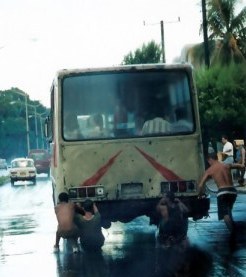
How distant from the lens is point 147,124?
52.1ft

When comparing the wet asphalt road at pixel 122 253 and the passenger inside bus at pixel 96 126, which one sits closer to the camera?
the wet asphalt road at pixel 122 253

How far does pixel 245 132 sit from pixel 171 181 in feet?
98.1

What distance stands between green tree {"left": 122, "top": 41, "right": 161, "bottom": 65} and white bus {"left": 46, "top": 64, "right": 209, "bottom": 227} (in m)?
61.6

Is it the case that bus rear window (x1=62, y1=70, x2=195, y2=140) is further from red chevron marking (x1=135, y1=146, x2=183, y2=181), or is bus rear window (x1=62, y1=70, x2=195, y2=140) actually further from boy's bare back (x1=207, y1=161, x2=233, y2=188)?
boy's bare back (x1=207, y1=161, x2=233, y2=188)

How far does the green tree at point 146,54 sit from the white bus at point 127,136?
61.6 m

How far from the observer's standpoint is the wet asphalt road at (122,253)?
12.3 meters

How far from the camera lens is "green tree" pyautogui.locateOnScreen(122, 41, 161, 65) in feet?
254

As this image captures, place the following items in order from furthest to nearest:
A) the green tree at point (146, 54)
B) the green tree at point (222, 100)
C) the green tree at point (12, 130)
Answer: the green tree at point (12, 130)
the green tree at point (146, 54)
the green tree at point (222, 100)

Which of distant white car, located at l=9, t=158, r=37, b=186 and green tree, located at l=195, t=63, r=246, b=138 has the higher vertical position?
green tree, located at l=195, t=63, r=246, b=138

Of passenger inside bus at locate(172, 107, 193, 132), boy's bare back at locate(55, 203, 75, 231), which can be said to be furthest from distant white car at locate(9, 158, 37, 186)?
boy's bare back at locate(55, 203, 75, 231)

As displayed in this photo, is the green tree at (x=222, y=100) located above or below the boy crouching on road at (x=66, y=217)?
above

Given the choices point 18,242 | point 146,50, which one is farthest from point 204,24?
point 146,50

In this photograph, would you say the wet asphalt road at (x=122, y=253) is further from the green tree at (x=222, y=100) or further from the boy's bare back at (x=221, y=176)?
the green tree at (x=222, y=100)

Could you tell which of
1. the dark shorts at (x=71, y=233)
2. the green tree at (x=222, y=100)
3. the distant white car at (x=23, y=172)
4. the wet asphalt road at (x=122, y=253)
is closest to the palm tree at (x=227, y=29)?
the green tree at (x=222, y=100)
